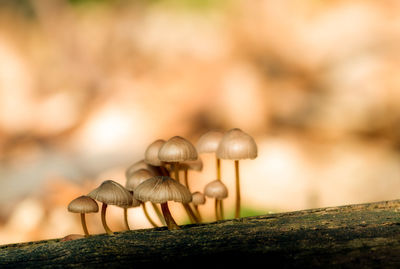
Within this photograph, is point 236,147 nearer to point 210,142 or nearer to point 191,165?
point 210,142

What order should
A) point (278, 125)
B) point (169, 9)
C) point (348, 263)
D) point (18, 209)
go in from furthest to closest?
point (169, 9), point (278, 125), point (18, 209), point (348, 263)

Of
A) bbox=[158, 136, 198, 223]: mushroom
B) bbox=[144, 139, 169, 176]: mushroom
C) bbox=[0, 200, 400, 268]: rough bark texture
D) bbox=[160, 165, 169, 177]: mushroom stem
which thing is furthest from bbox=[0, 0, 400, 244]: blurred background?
bbox=[0, 200, 400, 268]: rough bark texture

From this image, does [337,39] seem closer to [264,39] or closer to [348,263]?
[264,39]

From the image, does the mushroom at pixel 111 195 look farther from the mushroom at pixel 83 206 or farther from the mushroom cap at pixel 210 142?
the mushroom cap at pixel 210 142

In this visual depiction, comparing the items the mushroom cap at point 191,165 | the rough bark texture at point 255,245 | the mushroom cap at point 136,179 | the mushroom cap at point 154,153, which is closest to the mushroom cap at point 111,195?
the rough bark texture at point 255,245

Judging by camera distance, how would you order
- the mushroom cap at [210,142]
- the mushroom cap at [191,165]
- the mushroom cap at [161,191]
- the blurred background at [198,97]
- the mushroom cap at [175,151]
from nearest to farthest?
1. the mushroom cap at [161,191]
2. the mushroom cap at [175,151]
3. the mushroom cap at [210,142]
4. the mushroom cap at [191,165]
5. the blurred background at [198,97]

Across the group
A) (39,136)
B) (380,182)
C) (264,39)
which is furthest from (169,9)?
(380,182)

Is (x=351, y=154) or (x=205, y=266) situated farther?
(x=351, y=154)
